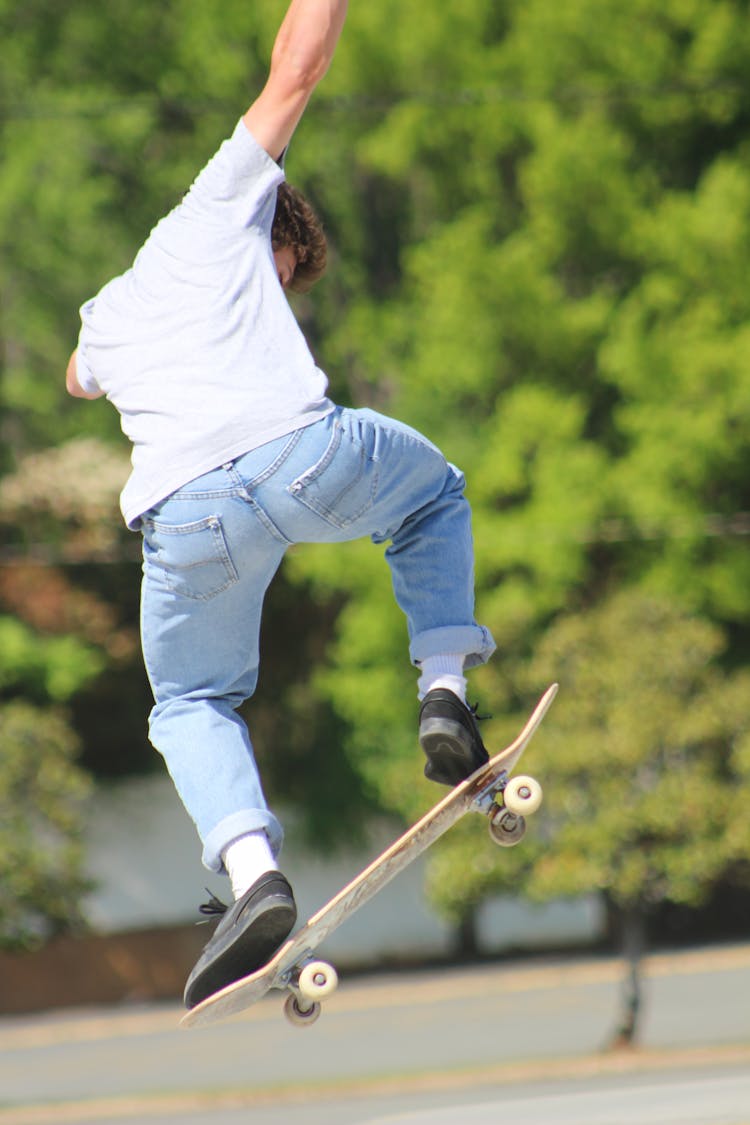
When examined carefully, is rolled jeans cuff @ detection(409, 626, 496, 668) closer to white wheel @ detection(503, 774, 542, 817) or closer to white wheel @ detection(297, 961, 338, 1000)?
white wheel @ detection(503, 774, 542, 817)

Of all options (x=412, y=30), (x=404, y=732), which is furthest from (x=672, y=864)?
(x=412, y=30)

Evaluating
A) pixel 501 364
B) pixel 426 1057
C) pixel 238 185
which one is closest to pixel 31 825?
pixel 426 1057

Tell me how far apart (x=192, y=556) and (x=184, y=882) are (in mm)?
21953

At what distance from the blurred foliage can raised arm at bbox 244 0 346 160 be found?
47.0ft

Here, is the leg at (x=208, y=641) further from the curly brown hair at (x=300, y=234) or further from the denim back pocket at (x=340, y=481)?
the curly brown hair at (x=300, y=234)

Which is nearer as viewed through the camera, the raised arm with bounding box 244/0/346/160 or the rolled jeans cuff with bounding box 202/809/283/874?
the raised arm with bounding box 244/0/346/160

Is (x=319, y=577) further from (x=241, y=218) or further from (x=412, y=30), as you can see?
(x=241, y=218)

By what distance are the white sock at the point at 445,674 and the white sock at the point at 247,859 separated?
56 cm

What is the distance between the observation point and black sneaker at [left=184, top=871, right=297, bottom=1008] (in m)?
3.65

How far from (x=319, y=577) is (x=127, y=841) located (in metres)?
6.23

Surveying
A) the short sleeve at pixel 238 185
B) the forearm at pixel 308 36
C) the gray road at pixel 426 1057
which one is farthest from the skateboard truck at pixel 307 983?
the gray road at pixel 426 1057

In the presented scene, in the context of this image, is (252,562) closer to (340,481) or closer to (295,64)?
(340,481)

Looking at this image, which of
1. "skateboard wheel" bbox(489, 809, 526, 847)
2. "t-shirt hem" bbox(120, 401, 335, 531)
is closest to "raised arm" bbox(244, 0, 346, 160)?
"t-shirt hem" bbox(120, 401, 335, 531)

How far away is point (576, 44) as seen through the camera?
20.0 metres
